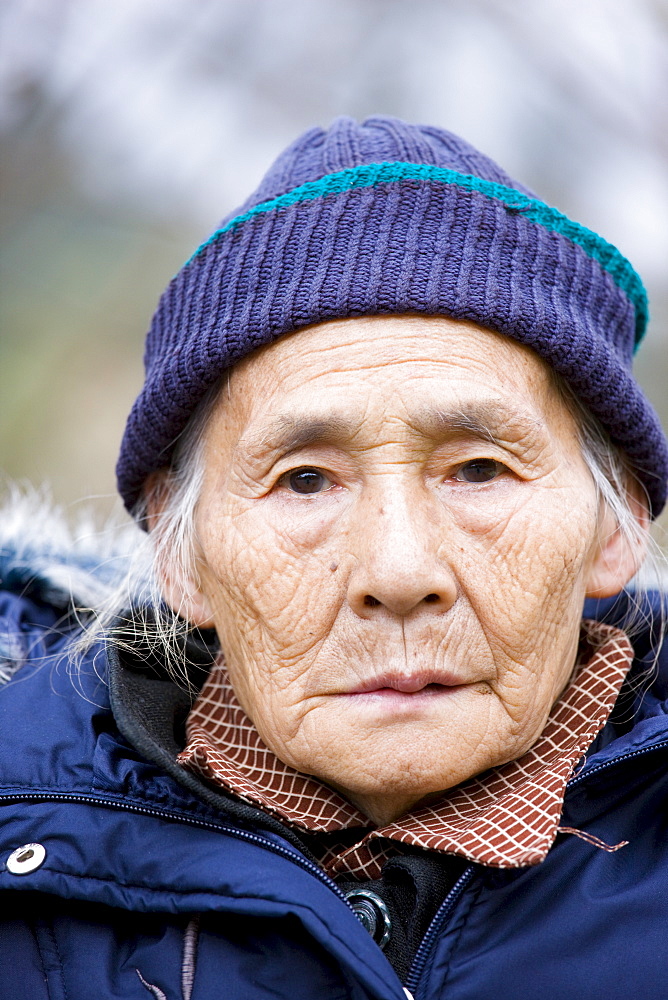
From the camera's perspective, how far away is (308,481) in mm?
2074

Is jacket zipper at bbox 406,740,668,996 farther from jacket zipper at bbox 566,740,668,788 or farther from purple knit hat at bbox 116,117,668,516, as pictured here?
purple knit hat at bbox 116,117,668,516

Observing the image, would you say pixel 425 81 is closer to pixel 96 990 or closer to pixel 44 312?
pixel 44 312

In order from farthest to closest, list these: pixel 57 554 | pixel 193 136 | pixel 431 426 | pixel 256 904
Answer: pixel 193 136
pixel 57 554
pixel 431 426
pixel 256 904

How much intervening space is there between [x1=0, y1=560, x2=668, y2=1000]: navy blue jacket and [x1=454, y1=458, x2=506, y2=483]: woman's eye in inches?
25.1

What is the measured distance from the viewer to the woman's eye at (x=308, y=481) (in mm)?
2066

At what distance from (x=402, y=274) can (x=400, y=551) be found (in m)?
0.64

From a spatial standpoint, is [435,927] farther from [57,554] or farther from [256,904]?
[57,554]

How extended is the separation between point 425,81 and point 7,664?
438 centimetres

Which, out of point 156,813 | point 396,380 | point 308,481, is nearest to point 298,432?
point 308,481

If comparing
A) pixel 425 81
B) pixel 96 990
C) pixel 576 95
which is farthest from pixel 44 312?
pixel 96 990

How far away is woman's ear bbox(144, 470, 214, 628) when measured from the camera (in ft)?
7.77

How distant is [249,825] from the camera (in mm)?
1927

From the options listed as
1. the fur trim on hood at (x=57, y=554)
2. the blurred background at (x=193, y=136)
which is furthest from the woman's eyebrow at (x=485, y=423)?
the blurred background at (x=193, y=136)

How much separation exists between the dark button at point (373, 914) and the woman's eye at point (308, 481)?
0.88 m
